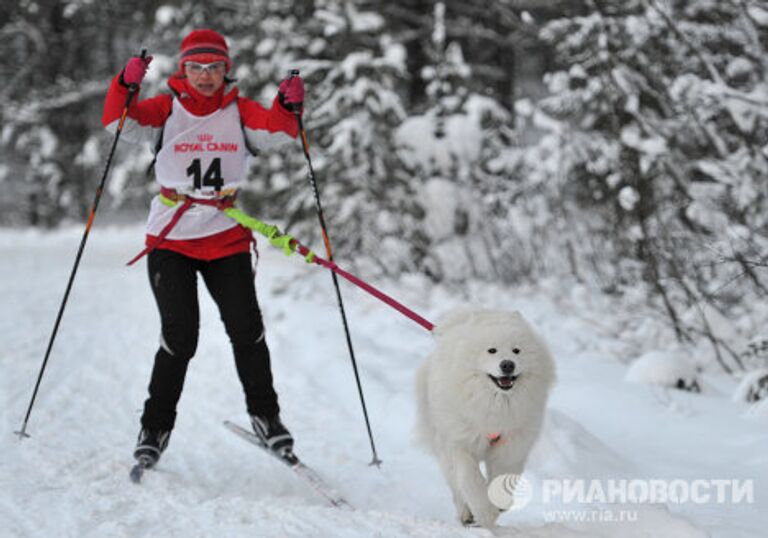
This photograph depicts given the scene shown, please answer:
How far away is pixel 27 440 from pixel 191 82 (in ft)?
Answer: 7.02

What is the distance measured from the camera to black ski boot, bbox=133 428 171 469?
11.6ft

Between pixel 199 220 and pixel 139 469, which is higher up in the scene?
pixel 199 220

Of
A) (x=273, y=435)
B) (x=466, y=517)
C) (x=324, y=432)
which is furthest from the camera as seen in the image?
(x=324, y=432)

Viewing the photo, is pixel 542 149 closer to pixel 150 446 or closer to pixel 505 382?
pixel 505 382

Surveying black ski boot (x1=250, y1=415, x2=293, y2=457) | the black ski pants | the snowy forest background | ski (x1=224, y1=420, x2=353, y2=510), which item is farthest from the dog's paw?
the snowy forest background

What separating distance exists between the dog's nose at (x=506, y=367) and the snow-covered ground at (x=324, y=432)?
61 cm

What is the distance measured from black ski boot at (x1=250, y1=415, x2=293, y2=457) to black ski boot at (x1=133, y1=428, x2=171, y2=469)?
1.50ft

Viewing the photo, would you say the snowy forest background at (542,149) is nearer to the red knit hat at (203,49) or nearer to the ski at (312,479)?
the red knit hat at (203,49)

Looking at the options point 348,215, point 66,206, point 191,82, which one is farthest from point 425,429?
point 66,206

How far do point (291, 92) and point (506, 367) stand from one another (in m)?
1.75

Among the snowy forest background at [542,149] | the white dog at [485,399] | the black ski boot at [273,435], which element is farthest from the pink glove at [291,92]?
the black ski boot at [273,435]

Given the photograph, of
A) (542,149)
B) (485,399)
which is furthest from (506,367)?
(542,149)

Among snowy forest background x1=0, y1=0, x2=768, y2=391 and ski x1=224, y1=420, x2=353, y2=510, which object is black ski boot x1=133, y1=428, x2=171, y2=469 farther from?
snowy forest background x1=0, y1=0, x2=768, y2=391

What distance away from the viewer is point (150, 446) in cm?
357
